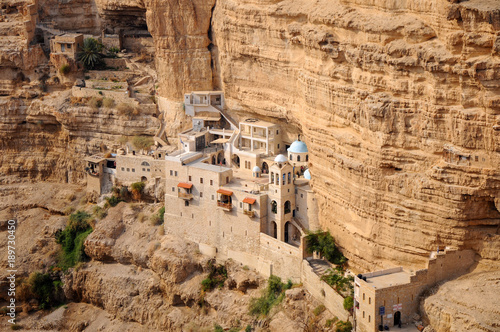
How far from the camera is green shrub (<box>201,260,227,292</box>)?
143 ft

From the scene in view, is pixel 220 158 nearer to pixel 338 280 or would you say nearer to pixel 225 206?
pixel 225 206

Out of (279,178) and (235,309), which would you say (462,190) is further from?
(235,309)

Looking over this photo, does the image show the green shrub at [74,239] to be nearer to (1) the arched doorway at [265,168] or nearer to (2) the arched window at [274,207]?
(1) the arched doorway at [265,168]

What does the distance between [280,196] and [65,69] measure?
17.9 meters

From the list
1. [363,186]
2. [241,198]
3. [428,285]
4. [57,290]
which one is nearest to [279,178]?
[241,198]

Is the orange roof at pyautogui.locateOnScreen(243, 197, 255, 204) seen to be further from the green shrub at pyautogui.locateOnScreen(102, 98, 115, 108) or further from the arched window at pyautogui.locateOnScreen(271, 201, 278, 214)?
the green shrub at pyautogui.locateOnScreen(102, 98, 115, 108)

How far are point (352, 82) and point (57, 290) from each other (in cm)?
1917

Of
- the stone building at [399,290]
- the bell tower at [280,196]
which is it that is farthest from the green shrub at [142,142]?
the stone building at [399,290]

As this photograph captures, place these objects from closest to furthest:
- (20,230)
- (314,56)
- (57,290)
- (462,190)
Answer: (462,190) < (314,56) < (57,290) < (20,230)

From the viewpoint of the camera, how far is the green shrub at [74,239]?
4846 centimetres

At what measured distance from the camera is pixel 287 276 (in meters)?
41.7

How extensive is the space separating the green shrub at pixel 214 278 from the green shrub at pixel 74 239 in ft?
25.6

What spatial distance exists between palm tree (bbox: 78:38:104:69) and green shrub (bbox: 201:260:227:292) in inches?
626

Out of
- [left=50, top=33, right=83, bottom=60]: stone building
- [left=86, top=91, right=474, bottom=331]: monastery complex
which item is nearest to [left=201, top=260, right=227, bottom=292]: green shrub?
[left=86, top=91, right=474, bottom=331]: monastery complex
